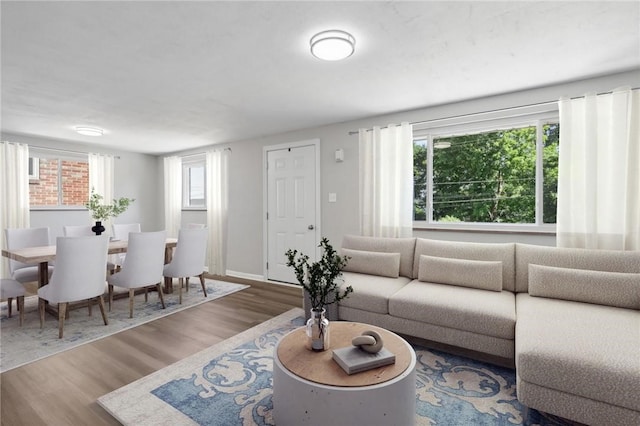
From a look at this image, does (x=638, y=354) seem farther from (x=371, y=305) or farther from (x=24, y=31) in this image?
(x=24, y=31)

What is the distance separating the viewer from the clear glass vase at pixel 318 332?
1.82 metres

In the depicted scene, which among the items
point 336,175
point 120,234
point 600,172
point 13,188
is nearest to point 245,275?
point 120,234

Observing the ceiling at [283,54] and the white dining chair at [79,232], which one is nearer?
the ceiling at [283,54]

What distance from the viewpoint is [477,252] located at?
297 cm

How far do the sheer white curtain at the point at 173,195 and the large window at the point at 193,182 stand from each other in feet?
0.44

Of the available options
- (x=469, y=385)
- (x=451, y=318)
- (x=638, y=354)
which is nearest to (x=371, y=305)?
(x=451, y=318)

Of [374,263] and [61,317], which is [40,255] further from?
[374,263]

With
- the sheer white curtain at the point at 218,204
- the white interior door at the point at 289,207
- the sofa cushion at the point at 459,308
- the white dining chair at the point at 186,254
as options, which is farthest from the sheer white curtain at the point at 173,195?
the sofa cushion at the point at 459,308

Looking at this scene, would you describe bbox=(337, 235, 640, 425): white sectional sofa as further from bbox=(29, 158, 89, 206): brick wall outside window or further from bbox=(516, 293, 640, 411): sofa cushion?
bbox=(29, 158, 89, 206): brick wall outside window

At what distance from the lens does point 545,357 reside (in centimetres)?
169

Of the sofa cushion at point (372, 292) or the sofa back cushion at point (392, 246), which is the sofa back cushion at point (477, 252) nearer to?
the sofa back cushion at point (392, 246)

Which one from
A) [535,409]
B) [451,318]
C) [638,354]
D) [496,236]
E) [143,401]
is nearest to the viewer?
[638,354]

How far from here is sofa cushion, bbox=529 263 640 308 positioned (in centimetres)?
227

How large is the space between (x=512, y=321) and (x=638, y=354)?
2.14ft
